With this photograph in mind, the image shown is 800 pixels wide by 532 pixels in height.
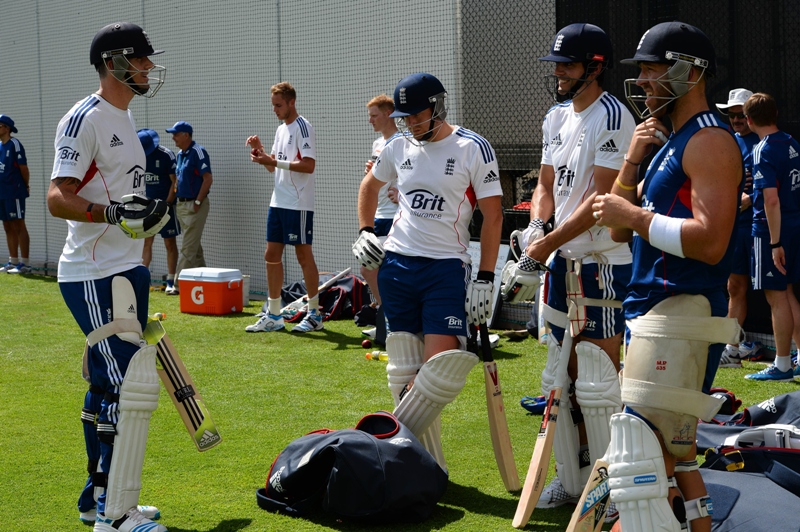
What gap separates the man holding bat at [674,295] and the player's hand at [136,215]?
1.90 m

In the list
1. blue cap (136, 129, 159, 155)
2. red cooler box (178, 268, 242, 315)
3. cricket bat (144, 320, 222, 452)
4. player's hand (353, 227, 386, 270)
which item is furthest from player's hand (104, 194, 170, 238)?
blue cap (136, 129, 159, 155)

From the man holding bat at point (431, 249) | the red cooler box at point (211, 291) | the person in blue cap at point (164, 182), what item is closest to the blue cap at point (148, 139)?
the person in blue cap at point (164, 182)

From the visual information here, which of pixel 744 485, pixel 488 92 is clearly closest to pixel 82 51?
pixel 488 92

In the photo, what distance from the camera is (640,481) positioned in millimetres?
3059

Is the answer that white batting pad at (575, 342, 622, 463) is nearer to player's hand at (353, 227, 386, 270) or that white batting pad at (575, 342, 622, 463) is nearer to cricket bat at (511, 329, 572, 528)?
cricket bat at (511, 329, 572, 528)

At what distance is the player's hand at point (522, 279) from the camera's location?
4301mm

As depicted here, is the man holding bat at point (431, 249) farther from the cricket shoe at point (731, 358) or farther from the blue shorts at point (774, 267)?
the cricket shoe at point (731, 358)

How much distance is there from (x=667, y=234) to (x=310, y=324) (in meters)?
6.71

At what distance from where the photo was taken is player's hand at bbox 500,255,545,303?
14.1 feet

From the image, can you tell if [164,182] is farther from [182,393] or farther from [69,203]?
[69,203]

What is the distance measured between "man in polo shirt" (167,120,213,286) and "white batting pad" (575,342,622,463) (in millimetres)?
8647

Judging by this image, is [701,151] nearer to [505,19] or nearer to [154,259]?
[505,19]

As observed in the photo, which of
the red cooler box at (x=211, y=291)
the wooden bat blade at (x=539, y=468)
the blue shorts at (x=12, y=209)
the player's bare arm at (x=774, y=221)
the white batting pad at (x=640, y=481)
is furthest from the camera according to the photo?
the blue shorts at (x=12, y=209)

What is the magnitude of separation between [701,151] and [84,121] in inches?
105
